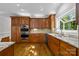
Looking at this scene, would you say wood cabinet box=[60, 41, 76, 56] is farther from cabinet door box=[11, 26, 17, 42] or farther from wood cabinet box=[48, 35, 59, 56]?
cabinet door box=[11, 26, 17, 42]

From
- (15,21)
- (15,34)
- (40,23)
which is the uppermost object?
(15,21)

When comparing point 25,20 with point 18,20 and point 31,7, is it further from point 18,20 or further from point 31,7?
point 31,7

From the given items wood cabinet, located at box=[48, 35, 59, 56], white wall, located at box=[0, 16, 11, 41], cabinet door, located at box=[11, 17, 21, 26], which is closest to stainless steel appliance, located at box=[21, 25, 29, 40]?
cabinet door, located at box=[11, 17, 21, 26]

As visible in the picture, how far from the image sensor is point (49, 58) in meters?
2.29

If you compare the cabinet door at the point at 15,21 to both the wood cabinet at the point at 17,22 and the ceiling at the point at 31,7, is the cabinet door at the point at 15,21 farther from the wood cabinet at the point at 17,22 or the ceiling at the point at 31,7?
the ceiling at the point at 31,7

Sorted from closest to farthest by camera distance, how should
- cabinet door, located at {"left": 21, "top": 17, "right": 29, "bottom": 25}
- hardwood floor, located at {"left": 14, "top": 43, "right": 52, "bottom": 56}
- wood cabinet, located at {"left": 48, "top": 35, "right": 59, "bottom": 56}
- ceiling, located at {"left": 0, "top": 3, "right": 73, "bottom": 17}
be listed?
1. wood cabinet, located at {"left": 48, "top": 35, "right": 59, "bottom": 56}
2. hardwood floor, located at {"left": 14, "top": 43, "right": 52, "bottom": 56}
3. ceiling, located at {"left": 0, "top": 3, "right": 73, "bottom": 17}
4. cabinet door, located at {"left": 21, "top": 17, "right": 29, "bottom": 25}

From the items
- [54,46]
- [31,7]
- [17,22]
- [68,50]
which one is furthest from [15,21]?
[68,50]

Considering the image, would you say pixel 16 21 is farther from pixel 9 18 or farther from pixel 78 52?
pixel 78 52

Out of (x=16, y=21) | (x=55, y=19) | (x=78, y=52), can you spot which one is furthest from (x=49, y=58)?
(x=16, y=21)

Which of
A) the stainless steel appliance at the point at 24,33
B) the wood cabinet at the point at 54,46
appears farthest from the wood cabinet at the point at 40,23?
the wood cabinet at the point at 54,46

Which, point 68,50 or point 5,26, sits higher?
point 5,26

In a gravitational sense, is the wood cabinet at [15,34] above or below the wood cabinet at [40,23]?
below

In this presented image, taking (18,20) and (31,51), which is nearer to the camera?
(31,51)

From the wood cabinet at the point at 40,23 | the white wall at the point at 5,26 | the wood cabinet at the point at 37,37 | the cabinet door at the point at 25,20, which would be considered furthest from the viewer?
the wood cabinet at the point at 40,23
